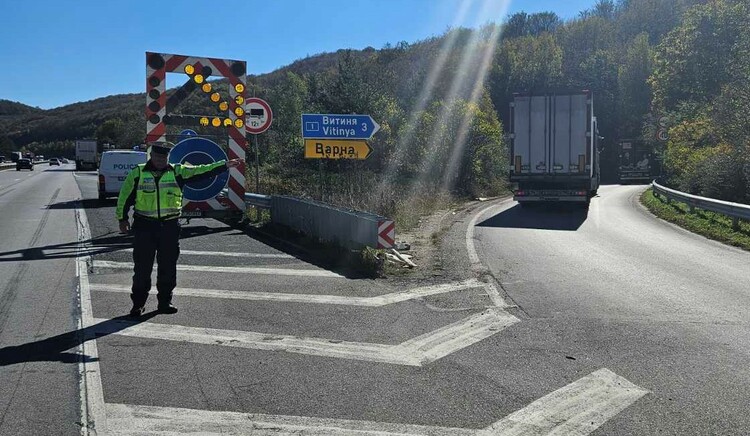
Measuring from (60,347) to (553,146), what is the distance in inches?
671

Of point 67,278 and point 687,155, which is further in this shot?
point 687,155

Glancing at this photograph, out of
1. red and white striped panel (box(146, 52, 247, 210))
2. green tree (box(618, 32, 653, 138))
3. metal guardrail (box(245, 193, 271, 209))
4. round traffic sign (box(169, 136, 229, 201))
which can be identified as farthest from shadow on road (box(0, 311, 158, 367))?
green tree (box(618, 32, 653, 138))

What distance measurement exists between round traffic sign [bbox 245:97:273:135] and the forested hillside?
224 cm

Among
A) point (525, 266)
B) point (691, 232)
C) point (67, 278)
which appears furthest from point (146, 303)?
point (691, 232)

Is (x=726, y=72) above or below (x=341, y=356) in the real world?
above

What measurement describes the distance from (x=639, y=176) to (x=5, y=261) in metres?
48.0

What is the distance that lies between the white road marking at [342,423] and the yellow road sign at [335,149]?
1098cm

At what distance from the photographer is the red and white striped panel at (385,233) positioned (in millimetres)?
10078

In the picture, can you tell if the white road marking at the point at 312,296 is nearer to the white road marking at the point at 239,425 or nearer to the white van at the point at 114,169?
the white road marking at the point at 239,425

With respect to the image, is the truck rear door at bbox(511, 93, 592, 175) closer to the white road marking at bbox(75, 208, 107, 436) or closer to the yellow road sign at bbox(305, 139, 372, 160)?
the yellow road sign at bbox(305, 139, 372, 160)

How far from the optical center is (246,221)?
15477 millimetres

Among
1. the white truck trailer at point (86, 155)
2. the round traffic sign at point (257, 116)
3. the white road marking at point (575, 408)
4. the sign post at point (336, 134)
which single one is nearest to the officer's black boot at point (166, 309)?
the white road marking at point (575, 408)

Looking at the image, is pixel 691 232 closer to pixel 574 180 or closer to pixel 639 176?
pixel 574 180

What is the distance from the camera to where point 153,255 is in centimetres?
721
